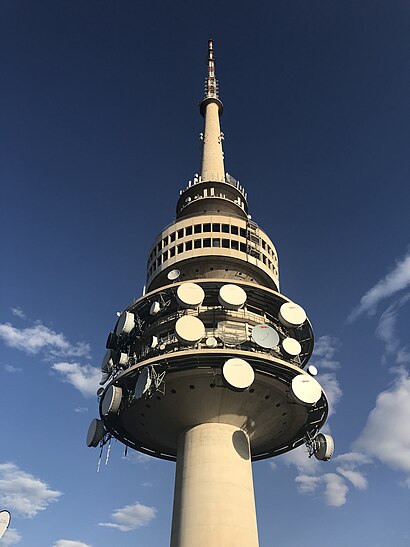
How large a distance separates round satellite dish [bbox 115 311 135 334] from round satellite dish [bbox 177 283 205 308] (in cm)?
427

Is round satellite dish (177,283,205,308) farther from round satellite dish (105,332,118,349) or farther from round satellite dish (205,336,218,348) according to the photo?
round satellite dish (105,332,118,349)

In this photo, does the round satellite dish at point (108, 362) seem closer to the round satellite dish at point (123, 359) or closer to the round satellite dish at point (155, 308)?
the round satellite dish at point (123, 359)

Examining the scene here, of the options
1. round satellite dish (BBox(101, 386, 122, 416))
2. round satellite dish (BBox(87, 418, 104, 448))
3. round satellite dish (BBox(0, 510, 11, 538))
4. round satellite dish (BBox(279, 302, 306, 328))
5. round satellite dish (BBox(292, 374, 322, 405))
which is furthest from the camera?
round satellite dish (BBox(87, 418, 104, 448))

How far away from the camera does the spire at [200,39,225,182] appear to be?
4697 centimetres

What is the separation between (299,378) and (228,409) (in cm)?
475

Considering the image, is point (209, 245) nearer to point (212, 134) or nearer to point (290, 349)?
point (290, 349)

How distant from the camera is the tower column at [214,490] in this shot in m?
26.7

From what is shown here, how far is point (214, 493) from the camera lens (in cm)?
2766

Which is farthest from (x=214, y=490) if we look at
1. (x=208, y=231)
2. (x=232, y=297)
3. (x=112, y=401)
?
(x=208, y=231)

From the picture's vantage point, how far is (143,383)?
91.7 feet

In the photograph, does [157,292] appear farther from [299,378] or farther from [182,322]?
[299,378]

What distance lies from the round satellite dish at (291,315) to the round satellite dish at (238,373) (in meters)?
4.91

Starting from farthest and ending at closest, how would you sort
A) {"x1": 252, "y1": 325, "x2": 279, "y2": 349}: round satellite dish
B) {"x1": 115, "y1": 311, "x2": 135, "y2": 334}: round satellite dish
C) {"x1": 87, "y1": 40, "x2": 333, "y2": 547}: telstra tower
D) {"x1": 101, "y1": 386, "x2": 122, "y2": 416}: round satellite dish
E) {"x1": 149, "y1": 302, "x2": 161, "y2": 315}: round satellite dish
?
{"x1": 115, "y1": 311, "x2": 135, "y2": 334}: round satellite dish, {"x1": 149, "y1": 302, "x2": 161, "y2": 315}: round satellite dish, {"x1": 101, "y1": 386, "x2": 122, "y2": 416}: round satellite dish, {"x1": 252, "y1": 325, "x2": 279, "y2": 349}: round satellite dish, {"x1": 87, "y1": 40, "x2": 333, "y2": 547}: telstra tower

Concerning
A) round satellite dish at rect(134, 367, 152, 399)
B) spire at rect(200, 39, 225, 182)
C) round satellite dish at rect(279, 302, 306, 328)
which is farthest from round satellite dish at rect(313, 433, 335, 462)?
spire at rect(200, 39, 225, 182)
